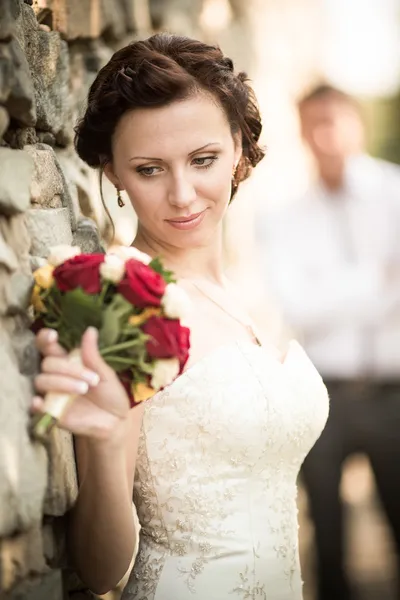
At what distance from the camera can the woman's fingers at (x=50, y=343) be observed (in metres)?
1.65

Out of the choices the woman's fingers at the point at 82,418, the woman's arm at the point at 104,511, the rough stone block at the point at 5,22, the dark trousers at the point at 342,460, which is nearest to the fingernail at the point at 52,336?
the woman's fingers at the point at 82,418

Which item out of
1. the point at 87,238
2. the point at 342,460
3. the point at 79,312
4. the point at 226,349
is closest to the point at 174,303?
the point at 79,312

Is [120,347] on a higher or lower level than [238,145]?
lower

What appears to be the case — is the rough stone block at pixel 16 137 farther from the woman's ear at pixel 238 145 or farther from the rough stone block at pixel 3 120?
the woman's ear at pixel 238 145

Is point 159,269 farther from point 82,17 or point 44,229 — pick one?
point 82,17

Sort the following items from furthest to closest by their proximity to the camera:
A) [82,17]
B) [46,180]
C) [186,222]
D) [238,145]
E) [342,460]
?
[342,460] < [82,17] < [238,145] < [186,222] < [46,180]

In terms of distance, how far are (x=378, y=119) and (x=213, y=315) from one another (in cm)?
1037

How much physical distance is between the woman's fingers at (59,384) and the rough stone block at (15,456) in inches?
1.4

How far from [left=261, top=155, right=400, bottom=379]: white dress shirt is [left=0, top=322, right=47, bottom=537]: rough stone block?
2.36 meters

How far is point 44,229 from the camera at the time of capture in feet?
6.40

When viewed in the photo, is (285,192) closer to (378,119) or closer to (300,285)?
(300,285)

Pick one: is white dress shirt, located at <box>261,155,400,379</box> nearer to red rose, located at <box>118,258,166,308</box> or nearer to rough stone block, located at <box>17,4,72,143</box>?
rough stone block, located at <box>17,4,72,143</box>

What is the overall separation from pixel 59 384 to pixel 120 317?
0.54ft

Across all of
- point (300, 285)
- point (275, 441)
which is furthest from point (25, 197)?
point (300, 285)
